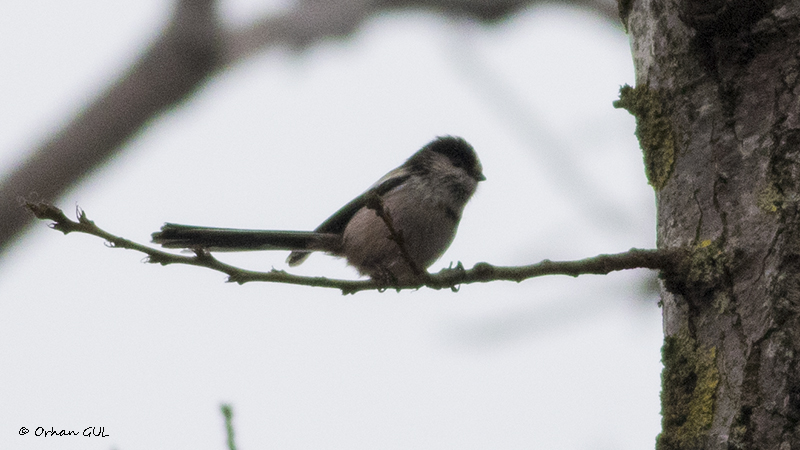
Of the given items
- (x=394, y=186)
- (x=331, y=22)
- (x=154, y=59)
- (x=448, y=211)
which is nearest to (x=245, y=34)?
(x=331, y=22)

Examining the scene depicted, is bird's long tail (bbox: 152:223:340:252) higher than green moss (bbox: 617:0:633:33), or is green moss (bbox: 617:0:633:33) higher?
green moss (bbox: 617:0:633:33)

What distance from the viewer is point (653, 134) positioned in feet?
7.70

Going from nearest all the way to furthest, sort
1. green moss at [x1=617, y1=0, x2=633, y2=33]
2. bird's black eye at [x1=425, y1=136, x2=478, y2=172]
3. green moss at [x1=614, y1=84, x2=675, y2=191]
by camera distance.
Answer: green moss at [x1=614, y1=84, x2=675, y2=191] → green moss at [x1=617, y1=0, x2=633, y2=33] → bird's black eye at [x1=425, y1=136, x2=478, y2=172]

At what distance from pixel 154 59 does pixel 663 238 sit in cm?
316

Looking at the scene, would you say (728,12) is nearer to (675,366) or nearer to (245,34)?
(675,366)

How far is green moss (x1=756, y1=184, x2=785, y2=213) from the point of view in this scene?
78.6 inches

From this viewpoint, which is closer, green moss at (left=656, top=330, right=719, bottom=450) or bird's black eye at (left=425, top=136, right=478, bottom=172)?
green moss at (left=656, top=330, right=719, bottom=450)

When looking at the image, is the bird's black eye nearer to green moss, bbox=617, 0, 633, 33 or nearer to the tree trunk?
green moss, bbox=617, 0, 633, 33

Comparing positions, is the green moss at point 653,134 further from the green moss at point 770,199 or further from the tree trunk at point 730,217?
the green moss at point 770,199

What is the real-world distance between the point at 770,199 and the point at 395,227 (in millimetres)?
2080

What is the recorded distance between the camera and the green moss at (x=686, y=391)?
200 centimetres

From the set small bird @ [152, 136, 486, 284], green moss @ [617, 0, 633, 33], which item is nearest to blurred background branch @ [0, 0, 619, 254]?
small bird @ [152, 136, 486, 284]

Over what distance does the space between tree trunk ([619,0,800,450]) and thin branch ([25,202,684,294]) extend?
0.14m

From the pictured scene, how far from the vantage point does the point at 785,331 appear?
188cm
